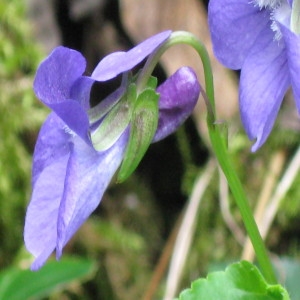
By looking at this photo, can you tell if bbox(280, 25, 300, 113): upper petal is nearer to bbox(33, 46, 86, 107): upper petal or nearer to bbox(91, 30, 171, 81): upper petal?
bbox(91, 30, 171, 81): upper petal

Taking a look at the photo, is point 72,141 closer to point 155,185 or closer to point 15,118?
point 15,118

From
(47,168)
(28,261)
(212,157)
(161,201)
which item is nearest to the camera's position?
(47,168)

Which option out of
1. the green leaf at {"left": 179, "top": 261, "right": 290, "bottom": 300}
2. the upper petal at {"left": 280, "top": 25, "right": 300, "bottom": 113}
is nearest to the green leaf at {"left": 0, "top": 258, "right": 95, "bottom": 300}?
the green leaf at {"left": 179, "top": 261, "right": 290, "bottom": 300}

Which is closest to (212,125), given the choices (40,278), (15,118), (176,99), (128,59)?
(176,99)

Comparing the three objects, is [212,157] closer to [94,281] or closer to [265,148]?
[265,148]

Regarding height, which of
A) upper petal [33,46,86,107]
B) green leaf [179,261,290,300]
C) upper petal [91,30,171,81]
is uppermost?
upper petal [33,46,86,107]

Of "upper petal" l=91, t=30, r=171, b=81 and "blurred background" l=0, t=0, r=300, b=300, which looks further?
"blurred background" l=0, t=0, r=300, b=300

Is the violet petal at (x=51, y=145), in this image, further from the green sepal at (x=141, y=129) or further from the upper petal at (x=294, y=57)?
the upper petal at (x=294, y=57)

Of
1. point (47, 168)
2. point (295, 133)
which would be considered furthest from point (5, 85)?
point (47, 168)
